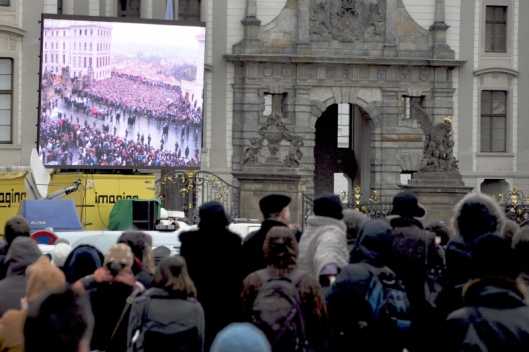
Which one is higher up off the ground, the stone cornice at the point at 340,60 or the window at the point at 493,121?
the stone cornice at the point at 340,60

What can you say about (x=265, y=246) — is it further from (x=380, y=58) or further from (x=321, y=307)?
(x=380, y=58)

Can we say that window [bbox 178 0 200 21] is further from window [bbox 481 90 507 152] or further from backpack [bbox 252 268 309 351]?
backpack [bbox 252 268 309 351]

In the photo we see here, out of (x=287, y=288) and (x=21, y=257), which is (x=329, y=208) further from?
(x=21, y=257)

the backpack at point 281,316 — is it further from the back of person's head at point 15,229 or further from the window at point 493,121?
the window at point 493,121

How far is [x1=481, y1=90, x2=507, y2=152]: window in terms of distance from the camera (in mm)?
36781

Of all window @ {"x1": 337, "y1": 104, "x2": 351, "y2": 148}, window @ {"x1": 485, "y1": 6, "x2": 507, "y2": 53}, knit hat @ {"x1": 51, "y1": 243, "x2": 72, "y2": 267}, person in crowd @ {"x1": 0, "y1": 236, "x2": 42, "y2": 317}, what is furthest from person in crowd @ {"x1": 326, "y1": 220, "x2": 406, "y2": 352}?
window @ {"x1": 337, "y1": 104, "x2": 351, "y2": 148}

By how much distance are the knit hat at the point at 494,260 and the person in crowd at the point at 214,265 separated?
266 cm

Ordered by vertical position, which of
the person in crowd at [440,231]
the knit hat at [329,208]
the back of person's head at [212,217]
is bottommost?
the person in crowd at [440,231]

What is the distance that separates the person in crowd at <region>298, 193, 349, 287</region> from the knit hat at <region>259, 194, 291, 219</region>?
0.35 metres

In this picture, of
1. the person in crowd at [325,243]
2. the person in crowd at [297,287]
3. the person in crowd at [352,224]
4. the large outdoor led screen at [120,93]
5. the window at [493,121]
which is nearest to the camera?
the person in crowd at [297,287]

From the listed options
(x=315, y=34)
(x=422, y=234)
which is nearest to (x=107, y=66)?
(x=315, y=34)

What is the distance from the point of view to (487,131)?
36906mm

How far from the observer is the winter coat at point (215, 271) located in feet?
28.9

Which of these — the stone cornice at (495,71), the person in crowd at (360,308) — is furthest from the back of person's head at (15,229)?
the stone cornice at (495,71)
